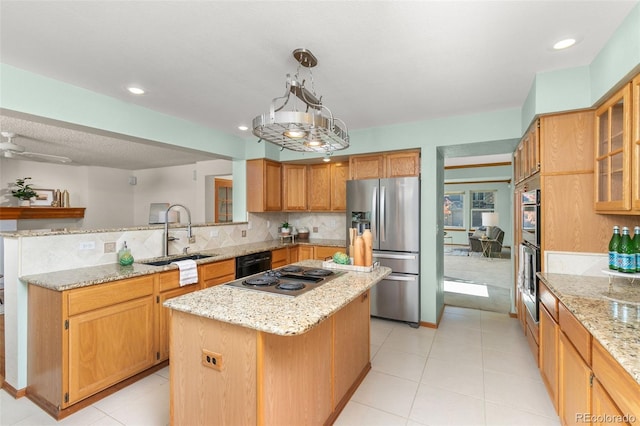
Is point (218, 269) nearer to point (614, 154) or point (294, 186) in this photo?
point (294, 186)

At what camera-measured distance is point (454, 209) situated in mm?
11273

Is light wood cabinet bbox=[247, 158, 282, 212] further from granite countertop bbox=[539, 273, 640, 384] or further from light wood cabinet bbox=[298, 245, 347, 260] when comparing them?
granite countertop bbox=[539, 273, 640, 384]

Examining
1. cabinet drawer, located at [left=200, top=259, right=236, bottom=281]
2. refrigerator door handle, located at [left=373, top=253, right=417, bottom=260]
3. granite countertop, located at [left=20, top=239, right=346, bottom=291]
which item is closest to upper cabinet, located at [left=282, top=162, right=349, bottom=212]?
refrigerator door handle, located at [left=373, top=253, right=417, bottom=260]

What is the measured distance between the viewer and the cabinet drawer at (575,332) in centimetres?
143

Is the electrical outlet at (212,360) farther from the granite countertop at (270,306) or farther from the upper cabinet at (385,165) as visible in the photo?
the upper cabinet at (385,165)

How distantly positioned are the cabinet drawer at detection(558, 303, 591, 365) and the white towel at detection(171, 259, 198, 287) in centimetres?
286

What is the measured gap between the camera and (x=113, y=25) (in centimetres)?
169

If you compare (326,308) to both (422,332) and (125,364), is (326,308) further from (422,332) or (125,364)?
(422,332)

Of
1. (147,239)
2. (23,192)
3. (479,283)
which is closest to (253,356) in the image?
(147,239)

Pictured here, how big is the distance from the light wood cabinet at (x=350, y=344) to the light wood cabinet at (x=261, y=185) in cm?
241

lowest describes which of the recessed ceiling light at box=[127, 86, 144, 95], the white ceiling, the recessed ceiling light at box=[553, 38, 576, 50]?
the recessed ceiling light at box=[127, 86, 144, 95]

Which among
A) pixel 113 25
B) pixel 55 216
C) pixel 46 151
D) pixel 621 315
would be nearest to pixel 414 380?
pixel 621 315

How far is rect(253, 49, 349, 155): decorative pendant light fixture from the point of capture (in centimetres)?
153

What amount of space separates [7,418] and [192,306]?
5.77 ft
